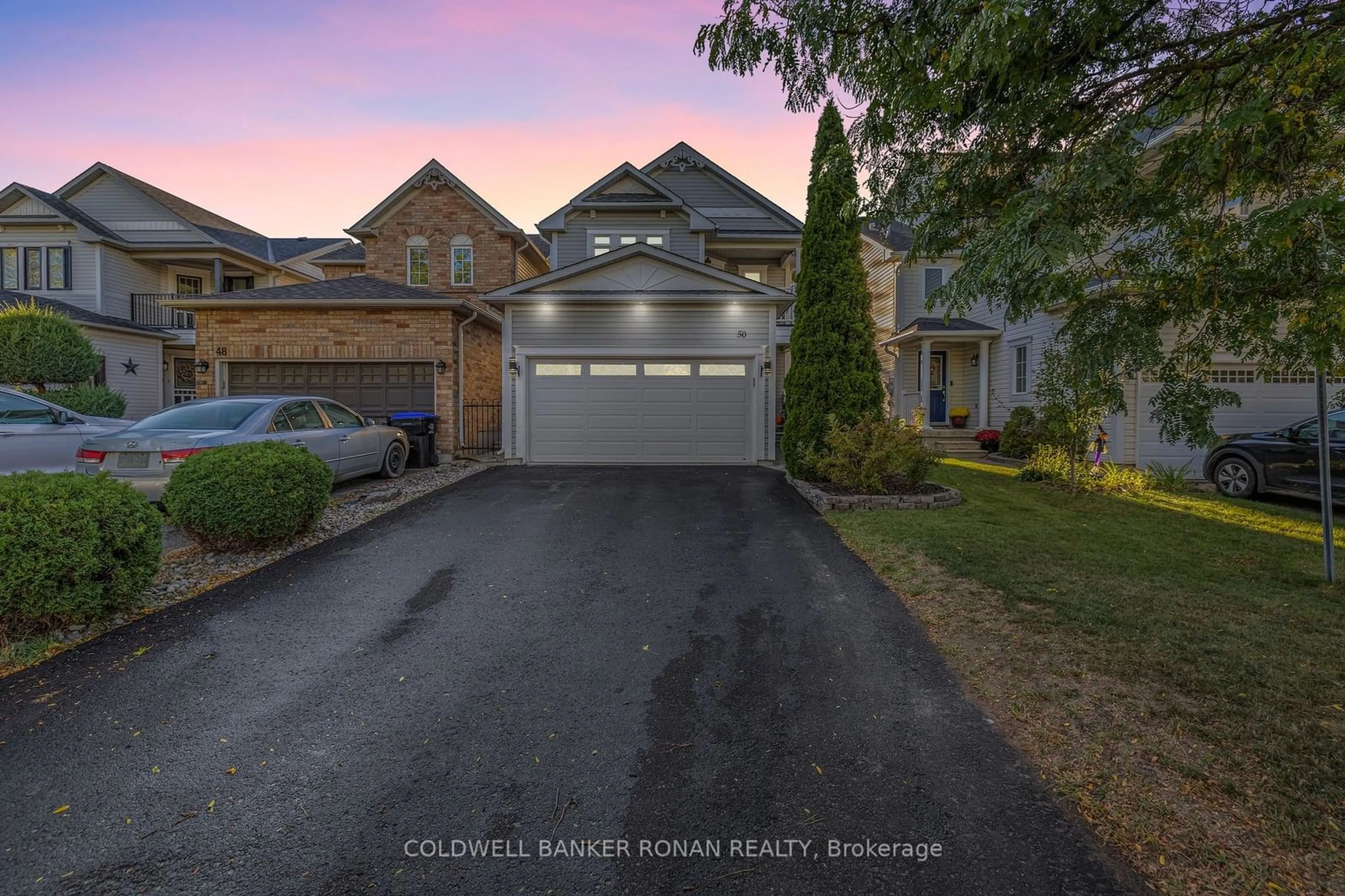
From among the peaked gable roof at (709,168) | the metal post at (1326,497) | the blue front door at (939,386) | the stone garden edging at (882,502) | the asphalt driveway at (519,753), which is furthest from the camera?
the blue front door at (939,386)

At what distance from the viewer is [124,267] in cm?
1959

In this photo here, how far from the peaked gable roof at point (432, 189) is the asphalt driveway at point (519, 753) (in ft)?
49.9

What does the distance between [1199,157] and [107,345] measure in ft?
80.9

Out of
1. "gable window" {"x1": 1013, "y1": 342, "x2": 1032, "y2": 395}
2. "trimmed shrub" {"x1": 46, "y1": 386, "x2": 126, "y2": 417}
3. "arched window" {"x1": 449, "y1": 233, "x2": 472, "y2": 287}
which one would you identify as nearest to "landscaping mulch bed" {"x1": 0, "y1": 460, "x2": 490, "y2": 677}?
"trimmed shrub" {"x1": 46, "y1": 386, "x2": 126, "y2": 417}

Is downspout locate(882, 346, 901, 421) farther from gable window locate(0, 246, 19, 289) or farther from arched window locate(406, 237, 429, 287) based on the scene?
gable window locate(0, 246, 19, 289)

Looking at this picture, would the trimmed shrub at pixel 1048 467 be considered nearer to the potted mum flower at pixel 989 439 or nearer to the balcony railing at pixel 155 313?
the potted mum flower at pixel 989 439

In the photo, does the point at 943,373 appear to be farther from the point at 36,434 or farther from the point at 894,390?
the point at 36,434

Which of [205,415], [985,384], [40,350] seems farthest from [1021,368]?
[40,350]

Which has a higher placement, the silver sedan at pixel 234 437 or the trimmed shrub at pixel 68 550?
the silver sedan at pixel 234 437

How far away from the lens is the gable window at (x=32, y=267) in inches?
738

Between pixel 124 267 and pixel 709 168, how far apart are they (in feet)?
64.6

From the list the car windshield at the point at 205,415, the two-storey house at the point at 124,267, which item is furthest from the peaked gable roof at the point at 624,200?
the two-storey house at the point at 124,267

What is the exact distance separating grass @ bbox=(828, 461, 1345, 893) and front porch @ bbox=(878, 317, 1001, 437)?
32.5ft

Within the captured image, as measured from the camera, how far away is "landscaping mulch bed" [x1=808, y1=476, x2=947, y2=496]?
8367 mm
